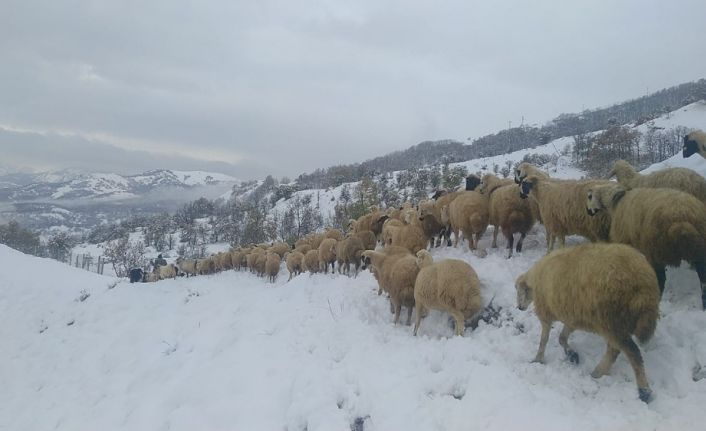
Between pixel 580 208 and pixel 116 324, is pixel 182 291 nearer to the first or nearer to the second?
pixel 116 324

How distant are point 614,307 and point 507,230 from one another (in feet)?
17.7

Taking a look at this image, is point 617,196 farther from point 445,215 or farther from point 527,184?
point 445,215

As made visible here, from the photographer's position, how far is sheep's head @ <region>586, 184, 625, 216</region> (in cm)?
693

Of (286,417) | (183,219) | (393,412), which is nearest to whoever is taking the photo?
(393,412)

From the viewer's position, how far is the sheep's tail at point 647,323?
470 cm

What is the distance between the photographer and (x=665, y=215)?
5.58 metres

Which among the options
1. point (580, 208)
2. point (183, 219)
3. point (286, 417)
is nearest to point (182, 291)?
point (286, 417)

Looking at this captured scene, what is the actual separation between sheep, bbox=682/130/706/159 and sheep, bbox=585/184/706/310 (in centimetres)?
372

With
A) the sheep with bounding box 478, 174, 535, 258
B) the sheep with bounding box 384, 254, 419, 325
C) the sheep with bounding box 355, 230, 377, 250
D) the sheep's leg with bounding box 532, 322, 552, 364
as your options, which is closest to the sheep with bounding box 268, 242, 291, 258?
the sheep with bounding box 355, 230, 377, 250

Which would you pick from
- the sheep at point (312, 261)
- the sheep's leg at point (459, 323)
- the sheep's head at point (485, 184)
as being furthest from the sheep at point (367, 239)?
the sheep's leg at point (459, 323)

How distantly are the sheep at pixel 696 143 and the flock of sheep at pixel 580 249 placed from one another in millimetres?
19

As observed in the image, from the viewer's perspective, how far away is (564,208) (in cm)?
833

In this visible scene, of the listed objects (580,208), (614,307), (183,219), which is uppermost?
(580,208)

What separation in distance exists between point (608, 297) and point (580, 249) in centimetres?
92
